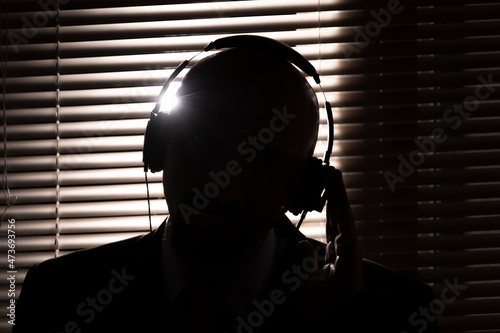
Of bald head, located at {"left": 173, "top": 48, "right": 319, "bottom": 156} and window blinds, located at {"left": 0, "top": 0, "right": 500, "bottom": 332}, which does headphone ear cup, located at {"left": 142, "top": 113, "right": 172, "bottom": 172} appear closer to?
bald head, located at {"left": 173, "top": 48, "right": 319, "bottom": 156}

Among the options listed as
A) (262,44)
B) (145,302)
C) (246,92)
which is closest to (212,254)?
(145,302)

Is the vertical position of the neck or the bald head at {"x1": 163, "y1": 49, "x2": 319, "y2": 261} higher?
the bald head at {"x1": 163, "y1": 49, "x2": 319, "y2": 261}

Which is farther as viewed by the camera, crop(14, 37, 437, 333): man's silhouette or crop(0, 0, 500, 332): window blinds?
crop(0, 0, 500, 332): window blinds

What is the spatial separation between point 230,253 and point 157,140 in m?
0.26

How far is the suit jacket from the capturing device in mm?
898

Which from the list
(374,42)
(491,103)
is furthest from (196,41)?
(491,103)

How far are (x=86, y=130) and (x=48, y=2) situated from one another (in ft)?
1.24

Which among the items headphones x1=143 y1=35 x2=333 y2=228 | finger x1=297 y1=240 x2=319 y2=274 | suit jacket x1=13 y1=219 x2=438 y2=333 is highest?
headphones x1=143 y1=35 x2=333 y2=228

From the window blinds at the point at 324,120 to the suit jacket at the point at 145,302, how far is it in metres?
0.25

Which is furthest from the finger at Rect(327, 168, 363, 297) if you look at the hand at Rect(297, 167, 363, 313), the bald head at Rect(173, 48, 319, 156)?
the bald head at Rect(173, 48, 319, 156)

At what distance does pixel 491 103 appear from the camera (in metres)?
1.27

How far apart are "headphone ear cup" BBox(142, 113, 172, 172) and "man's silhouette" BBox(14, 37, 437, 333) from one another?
0.8 inches

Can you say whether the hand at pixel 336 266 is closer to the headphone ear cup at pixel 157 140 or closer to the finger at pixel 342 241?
the finger at pixel 342 241

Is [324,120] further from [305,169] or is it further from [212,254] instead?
[212,254]
